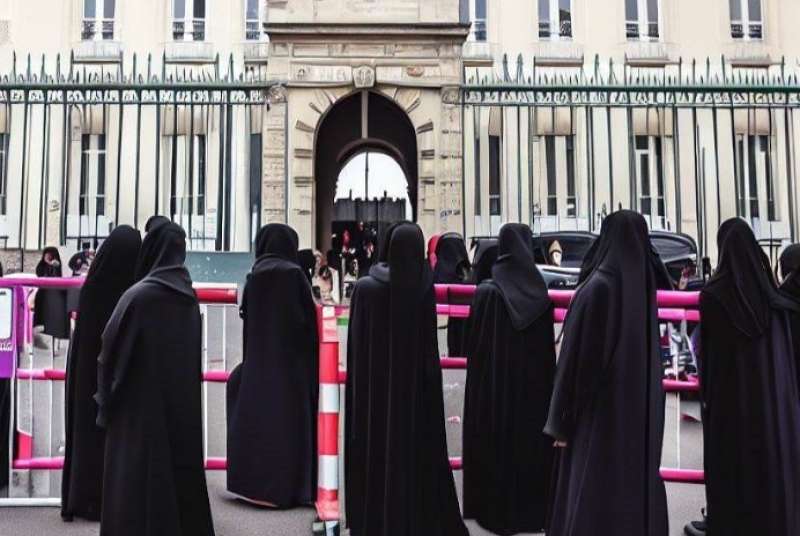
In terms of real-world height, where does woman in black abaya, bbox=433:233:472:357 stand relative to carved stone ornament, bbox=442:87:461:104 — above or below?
below

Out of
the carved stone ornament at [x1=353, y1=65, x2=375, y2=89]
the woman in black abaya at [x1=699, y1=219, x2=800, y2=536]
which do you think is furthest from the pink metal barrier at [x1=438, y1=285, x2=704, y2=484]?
the carved stone ornament at [x1=353, y1=65, x2=375, y2=89]

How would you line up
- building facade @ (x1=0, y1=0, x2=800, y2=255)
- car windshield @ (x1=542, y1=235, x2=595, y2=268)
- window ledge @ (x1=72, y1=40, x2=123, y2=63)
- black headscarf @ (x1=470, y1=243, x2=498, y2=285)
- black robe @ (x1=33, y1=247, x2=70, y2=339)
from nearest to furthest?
black robe @ (x1=33, y1=247, x2=70, y2=339), black headscarf @ (x1=470, y1=243, x2=498, y2=285), car windshield @ (x1=542, y1=235, x2=595, y2=268), building facade @ (x1=0, y1=0, x2=800, y2=255), window ledge @ (x1=72, y1=40, x2=123, y2=63)

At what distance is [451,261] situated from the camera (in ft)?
29.7

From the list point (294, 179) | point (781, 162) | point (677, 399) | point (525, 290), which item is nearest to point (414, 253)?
point (525, 290)

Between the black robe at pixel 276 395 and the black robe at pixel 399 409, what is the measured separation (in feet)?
2.47

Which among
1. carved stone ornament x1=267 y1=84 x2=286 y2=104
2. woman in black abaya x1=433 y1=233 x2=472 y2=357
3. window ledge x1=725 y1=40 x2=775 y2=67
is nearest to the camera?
woman in black abaya x1=433 y1=233 x2=472 y2=357

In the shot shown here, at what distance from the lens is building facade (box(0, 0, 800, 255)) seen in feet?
50.8

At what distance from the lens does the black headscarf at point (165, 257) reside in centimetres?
426

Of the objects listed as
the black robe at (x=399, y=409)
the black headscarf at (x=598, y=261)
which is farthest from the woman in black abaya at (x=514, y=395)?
the black headscarf at (x=598, y=261)

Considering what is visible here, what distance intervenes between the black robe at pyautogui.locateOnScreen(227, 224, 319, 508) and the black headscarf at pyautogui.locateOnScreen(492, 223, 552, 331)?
144 centimetres

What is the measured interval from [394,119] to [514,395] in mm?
15174

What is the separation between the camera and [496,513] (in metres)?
4.93

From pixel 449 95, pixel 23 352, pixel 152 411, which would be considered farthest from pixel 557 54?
pixel 152 411

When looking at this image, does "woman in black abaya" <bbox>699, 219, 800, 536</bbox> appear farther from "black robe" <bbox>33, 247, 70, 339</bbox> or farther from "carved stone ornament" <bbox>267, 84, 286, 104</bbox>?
"carved stone ornament" <bbox>267, 84, 286, 104</bbox>
